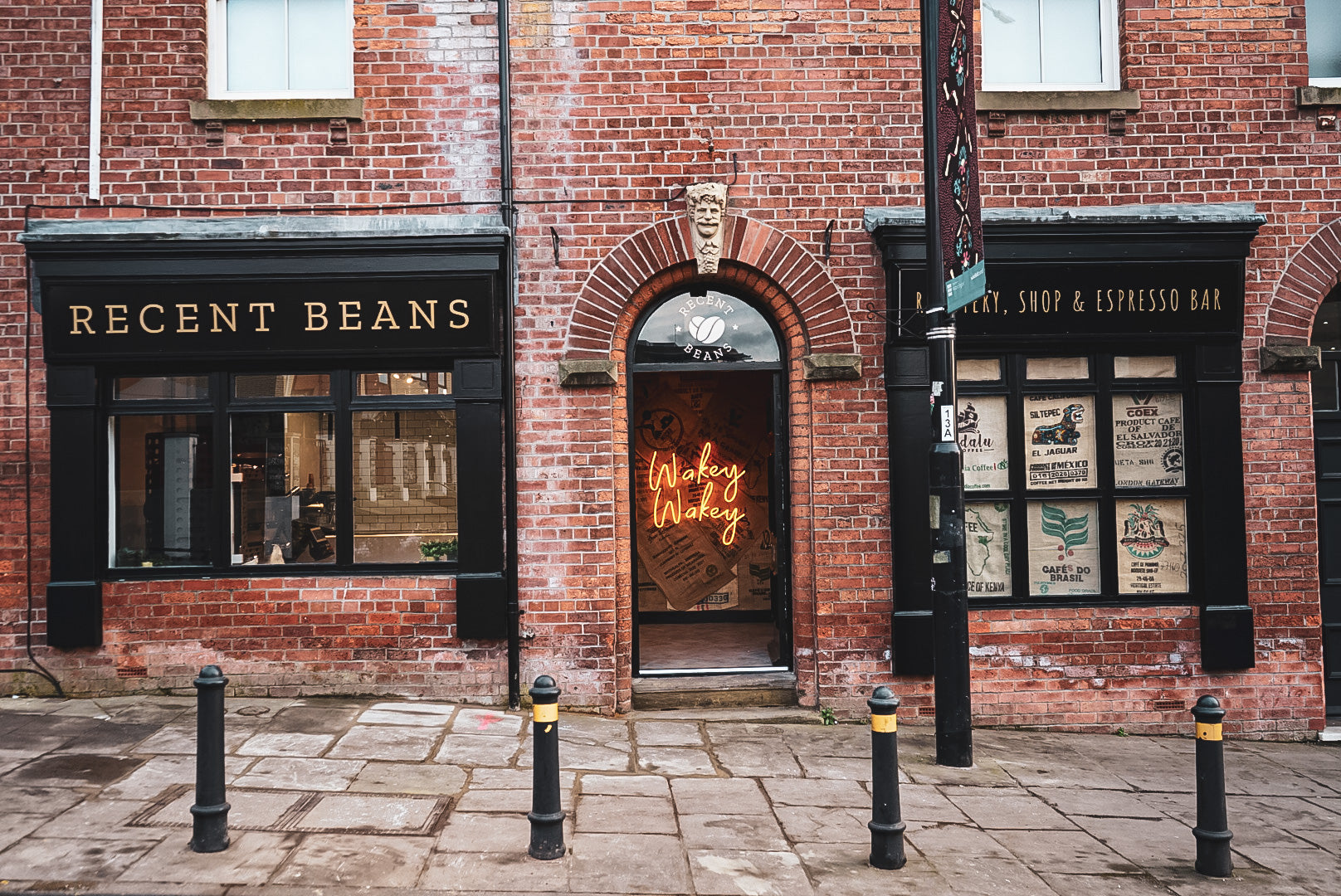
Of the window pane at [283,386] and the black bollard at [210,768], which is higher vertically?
the window pane at [283,386]

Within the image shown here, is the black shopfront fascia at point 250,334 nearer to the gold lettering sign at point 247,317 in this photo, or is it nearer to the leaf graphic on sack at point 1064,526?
the gold lettering sign at point 247,317

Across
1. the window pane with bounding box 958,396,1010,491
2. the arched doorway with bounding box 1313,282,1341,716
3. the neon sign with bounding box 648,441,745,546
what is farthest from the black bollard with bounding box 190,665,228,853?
the arched doorway with bounding box 1313,282,1341,716

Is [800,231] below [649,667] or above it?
above

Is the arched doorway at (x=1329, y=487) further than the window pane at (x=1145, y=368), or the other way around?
the arched doorway at (x=1329, y=487)

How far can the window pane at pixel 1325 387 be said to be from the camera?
25.3 ft

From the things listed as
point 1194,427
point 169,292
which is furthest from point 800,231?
point 169,292

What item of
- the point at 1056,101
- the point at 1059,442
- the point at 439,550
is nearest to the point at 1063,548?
the point at 1059,442

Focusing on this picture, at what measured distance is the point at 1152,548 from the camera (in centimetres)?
748

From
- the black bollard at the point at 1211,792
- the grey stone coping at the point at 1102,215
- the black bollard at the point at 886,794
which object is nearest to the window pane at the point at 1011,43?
the grey stone coping at the point at 1102,215

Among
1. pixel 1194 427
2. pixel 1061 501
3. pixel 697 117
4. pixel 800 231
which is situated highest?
pixel 697 117

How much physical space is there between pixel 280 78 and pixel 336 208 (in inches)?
52.0

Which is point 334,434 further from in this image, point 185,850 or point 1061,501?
point 1061,501

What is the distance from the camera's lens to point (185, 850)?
4.43m

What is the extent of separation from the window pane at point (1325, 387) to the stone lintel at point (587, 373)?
5954mm
